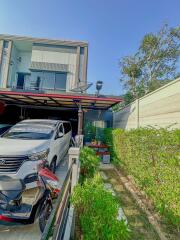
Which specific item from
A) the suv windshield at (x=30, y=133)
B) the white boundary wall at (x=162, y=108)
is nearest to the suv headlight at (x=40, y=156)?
the suv windshield at (x=30, y=133)

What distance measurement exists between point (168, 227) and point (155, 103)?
11.4ft

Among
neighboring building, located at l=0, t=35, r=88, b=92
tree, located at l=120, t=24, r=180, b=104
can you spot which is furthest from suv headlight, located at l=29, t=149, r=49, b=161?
tree, located at l=120, t=24, r=180, b=104

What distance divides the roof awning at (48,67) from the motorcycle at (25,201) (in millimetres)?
12807

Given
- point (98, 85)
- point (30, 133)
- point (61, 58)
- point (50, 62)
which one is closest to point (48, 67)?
point (50, 62)

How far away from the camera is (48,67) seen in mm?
14500

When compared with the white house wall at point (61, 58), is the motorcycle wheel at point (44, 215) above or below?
below

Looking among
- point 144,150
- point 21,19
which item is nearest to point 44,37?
point 21,19

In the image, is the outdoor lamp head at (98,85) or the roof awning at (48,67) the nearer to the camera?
the outdoor lamp head at (98,85)

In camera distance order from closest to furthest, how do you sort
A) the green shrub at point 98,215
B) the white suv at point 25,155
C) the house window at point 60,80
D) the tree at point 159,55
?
1. the green shrub at point 98,215
2. the white suv at point 25,155
3. the house window at point 60,80
4. the tree at point 159,55

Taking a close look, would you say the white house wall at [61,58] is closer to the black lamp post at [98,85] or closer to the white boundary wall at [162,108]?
the black lamp post at [98,85]

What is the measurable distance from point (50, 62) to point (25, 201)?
13.7 m

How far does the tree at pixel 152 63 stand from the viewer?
2006 cm

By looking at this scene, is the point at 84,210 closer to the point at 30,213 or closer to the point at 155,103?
the point at 30,213

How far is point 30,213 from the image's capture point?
277 cm
